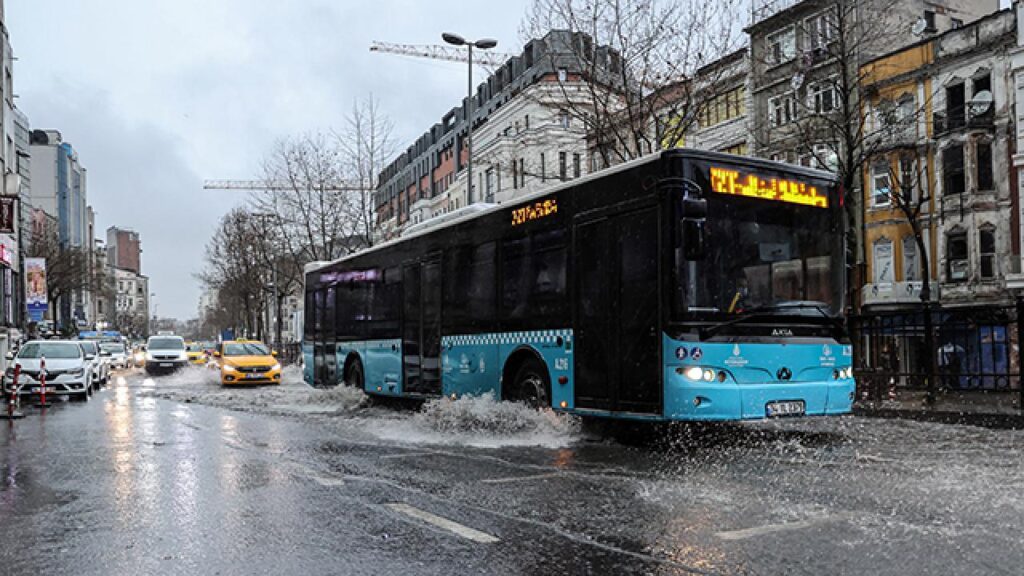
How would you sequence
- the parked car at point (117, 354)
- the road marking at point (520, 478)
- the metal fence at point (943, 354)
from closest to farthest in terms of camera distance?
the road marking at point (520, 478) → the metal fence at point (943, 354) → the parked car at point (117, 354)

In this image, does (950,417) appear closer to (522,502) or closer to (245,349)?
(522,502)

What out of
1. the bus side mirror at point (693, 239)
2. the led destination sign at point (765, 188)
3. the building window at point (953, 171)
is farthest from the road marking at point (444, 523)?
the building window at point (953, 171)

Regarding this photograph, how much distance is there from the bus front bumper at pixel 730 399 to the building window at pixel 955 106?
25.9 metres

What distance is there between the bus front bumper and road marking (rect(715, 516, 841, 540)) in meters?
3.17

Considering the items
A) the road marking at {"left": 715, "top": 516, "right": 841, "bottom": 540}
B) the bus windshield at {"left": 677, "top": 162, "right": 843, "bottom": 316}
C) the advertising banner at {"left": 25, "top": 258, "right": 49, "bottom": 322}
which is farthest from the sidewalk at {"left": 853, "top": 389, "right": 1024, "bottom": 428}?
the advertising banner at {"left": 25, "top": 258, "right": 49, "bottom": 322}

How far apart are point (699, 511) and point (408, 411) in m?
10.8

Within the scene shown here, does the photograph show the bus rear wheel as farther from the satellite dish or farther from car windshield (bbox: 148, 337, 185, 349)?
car windshield (bbox: 148, 337, 185, 349)

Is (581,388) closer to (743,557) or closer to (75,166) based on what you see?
(743,557)

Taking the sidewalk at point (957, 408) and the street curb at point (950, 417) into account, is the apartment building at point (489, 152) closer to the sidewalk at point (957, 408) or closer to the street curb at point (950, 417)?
the sidewalk at point (957, 408)

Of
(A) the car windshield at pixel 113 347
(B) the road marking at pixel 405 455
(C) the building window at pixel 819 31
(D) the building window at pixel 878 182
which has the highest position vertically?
(C) the building window at pixel 819 31

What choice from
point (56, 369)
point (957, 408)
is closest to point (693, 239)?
point (957, 408)

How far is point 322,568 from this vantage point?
514 centimetres

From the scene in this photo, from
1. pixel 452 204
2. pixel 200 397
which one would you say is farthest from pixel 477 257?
pixel 452 204

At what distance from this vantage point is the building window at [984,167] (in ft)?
102
